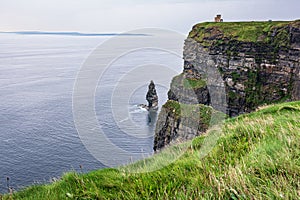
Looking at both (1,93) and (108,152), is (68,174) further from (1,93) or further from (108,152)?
(1,93)

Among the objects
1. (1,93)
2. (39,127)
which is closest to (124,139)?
(39,127)

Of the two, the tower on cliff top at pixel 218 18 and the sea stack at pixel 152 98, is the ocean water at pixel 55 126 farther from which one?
the tower on cliff top at pixel 218 18

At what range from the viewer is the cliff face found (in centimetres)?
7931

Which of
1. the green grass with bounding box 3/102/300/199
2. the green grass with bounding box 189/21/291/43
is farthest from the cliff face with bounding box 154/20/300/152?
the green grass with bounding box 3/102/300/199

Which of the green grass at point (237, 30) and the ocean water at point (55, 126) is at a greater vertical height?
the green grass at point (237, 30)

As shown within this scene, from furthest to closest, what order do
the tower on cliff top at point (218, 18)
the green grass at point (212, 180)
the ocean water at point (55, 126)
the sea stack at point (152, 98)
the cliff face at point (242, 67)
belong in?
the tower on cliff top at point (218, 18), the sea stack at point (152, 98), the cliff face at point (242, 67), the ocean water at point (55, 126), the green grass at point (212, 180)

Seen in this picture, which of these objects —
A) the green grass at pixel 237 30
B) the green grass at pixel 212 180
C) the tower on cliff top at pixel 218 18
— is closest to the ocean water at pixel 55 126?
the green grass at pixel 212 180

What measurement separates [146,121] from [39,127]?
32.6 m

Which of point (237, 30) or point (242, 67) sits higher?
point (237, 30)

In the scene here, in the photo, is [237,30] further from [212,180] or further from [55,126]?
[212,180]

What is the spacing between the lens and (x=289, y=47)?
78875 millimetres

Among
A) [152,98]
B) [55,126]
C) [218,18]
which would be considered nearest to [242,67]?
[218,18]

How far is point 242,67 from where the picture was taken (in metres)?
88.7

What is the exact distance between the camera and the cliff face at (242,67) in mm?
79312
